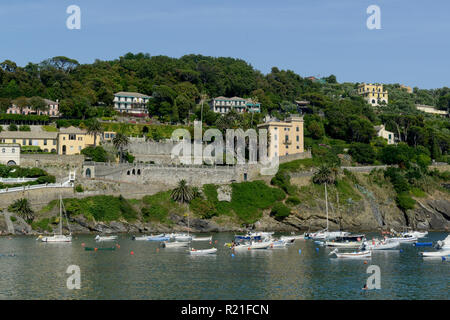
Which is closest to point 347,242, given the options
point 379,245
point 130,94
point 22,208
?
point 379,245

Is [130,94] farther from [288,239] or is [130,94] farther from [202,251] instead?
[202,251]

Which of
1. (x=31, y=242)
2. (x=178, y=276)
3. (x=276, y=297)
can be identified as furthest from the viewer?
(x=31, y=242)

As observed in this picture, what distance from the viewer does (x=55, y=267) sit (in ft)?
204

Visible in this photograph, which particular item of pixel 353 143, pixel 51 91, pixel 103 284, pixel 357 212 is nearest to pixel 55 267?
pixel 103 284

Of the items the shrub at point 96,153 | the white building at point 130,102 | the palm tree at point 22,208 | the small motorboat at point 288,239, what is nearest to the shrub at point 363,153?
the small motorboat at point 288,239

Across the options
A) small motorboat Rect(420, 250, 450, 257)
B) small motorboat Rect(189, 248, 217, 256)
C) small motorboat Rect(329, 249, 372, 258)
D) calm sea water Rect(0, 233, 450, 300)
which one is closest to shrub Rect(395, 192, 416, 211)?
calm sea water Rect(0, 233, 450, 300)

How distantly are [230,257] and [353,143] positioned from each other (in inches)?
2760

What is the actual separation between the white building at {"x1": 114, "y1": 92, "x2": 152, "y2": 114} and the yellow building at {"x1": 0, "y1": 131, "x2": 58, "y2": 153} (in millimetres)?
35274

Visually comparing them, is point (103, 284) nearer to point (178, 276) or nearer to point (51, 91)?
point (178, 276)

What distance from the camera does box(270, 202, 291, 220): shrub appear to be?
105 m

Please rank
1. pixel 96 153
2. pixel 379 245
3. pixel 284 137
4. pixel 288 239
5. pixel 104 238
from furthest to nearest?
pixel 284 137, pixel 96 153, pixel 288 239, pixel 104 238, pixel 379 245

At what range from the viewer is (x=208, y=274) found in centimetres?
5991

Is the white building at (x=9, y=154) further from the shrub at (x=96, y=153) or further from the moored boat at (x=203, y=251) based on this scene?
the moored boat at (x=203, y=251)

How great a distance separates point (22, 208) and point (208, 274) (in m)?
44.4
